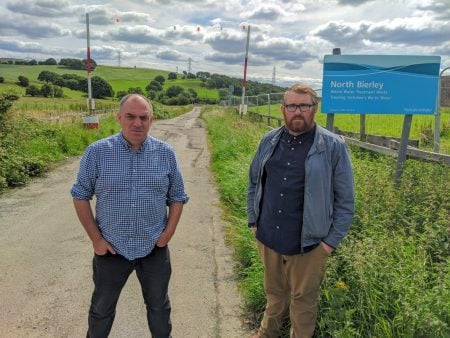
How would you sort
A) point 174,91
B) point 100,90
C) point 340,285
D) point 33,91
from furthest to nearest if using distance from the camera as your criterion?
point 174,91, point 100,90, point 33,91, point 340,285

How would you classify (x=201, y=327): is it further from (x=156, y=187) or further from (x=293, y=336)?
→ (x=156, y=187)

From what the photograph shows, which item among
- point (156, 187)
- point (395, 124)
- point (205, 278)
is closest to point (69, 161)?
point (205, 278)

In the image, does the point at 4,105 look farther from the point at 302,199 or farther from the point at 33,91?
the point at 33,91

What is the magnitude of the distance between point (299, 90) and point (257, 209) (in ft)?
3.13

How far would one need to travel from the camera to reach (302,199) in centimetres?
283

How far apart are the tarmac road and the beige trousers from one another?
0.49 metres

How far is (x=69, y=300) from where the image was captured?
4.05 m

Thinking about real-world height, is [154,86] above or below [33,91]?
above

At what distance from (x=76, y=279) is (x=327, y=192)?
3065 millimetres

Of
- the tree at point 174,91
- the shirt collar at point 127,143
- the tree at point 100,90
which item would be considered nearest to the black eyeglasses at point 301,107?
the shirt collar at point 127,143

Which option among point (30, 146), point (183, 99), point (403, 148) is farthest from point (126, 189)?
point (183, 99)

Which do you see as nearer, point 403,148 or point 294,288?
point 294,288

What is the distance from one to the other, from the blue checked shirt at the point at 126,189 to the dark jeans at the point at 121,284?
11 cm

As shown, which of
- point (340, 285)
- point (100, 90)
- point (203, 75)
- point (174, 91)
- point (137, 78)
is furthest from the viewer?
point (203, 75)
